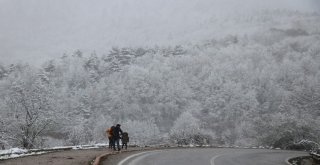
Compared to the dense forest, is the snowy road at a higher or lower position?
lower

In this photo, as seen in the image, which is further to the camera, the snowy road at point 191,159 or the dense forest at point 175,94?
the dense forest at point 175,94

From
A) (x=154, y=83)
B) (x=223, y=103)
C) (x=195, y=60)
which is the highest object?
(x=195, y=60)

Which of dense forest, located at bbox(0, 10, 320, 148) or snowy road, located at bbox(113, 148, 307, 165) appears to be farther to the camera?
dense forest, located at bbox(0, 10, 320, 148)

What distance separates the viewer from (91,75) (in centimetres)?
15888

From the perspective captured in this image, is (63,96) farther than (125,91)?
No

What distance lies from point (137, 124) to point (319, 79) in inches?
2979

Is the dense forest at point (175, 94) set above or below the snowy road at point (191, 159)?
above

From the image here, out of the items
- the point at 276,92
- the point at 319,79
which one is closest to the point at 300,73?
the point at 319,79

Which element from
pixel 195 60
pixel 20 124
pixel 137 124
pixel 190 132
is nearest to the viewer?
pixel 20 124

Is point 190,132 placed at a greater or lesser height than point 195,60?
lesser

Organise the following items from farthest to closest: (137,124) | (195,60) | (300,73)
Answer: (195,60)
(300,73)
(137,124)

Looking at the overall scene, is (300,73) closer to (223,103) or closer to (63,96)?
(223,103)

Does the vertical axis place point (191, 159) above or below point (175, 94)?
below

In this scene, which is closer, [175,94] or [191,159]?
[191,159]
